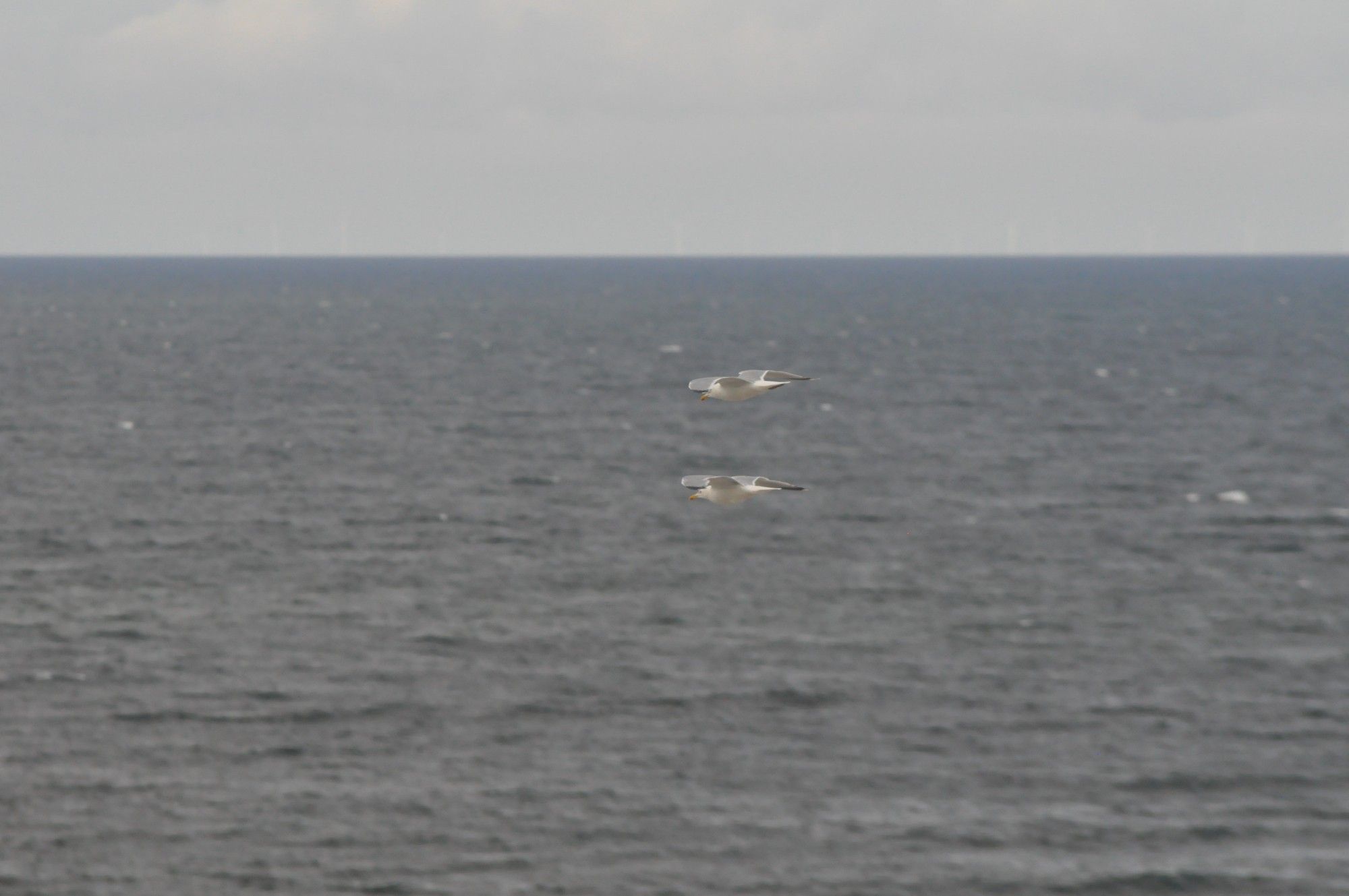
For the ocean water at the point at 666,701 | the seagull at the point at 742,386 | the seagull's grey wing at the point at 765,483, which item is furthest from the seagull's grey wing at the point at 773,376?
the ocean water at the point at 666,701

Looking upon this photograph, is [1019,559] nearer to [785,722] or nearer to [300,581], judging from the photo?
[785,722]

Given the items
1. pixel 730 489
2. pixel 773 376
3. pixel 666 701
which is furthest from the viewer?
pixel 666 701

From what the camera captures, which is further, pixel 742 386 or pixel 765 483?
pixel 742 386

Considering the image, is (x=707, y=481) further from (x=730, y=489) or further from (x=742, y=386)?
(x=742, y=386)

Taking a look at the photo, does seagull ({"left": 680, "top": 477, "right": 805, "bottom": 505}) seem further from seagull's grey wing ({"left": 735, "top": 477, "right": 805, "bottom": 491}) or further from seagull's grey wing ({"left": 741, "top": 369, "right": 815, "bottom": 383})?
seagull's grey wing ({"left": 741, "top": 369, "right": 815, "bottom": 383})

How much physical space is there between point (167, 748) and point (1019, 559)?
86483 millimetres

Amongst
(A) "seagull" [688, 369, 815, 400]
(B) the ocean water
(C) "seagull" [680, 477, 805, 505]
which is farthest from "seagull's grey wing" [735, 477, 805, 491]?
(B) the ocean water

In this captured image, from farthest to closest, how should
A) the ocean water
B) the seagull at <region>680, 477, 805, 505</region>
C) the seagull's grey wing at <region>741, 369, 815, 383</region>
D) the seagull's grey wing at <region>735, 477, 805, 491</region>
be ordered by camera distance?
the ocean water, the seagull at <region>680, 477, 805, 505</region>, the seagull's grey wing at <region>735, 477, 805, 491</region>, the seagull's grey wing at <region>741, 369, 815, 383</region>

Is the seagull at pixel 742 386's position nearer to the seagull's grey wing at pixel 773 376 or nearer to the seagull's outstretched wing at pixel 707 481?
the seagull's grey wing at pixel 773 376

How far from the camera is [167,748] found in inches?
4437

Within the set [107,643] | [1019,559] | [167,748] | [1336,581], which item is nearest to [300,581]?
[107,643]

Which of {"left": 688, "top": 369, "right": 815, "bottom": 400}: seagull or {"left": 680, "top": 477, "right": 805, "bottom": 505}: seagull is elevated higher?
{"left": 688, "top": 369, "right": 815, "bottom": 400}: seagull

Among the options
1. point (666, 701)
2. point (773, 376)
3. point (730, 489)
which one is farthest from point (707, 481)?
point (666, 701)

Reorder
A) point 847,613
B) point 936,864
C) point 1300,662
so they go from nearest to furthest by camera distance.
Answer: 1. point 936,864
2. point 1300,662
3. point 847,613
